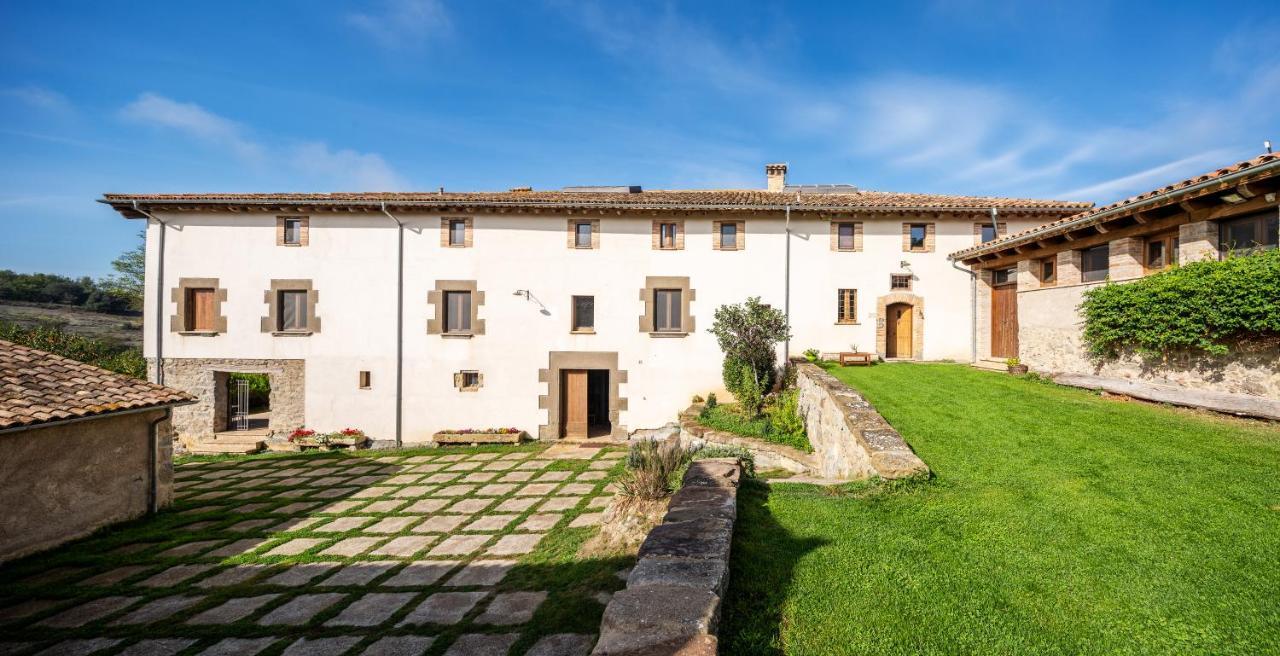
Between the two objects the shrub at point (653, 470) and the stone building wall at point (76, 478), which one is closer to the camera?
the shrub at point (653, 470)

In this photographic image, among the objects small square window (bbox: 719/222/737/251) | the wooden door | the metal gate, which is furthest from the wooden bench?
the metal gate

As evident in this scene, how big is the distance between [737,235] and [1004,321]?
7.03 m

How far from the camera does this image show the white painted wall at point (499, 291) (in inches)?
523

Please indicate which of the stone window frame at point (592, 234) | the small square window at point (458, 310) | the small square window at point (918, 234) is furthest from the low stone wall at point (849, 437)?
the small square window at point (458, 310)

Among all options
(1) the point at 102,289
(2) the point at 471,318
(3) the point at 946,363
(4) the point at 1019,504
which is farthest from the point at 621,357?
(1) the point at 102,289

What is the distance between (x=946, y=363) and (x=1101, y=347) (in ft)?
14.3

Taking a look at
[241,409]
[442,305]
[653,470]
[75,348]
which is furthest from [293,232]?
[653,470]

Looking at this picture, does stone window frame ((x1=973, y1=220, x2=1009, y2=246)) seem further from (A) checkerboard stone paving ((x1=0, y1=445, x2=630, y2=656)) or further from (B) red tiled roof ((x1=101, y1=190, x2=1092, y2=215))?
(A) checkerboard stone paving ((x1=0, y1=445, x2=630, y2=656))

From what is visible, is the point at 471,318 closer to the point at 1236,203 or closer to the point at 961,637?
the point at 961,637

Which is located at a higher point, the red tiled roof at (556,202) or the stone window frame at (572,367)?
the red tiled roof at (556,202)

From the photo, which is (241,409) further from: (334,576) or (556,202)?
(334,576)

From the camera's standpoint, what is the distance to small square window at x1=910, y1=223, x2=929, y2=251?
13.5m

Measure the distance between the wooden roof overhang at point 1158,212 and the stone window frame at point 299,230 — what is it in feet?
58.6

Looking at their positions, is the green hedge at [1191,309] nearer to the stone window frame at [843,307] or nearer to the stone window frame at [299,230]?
the stone window frame at [843,307]
